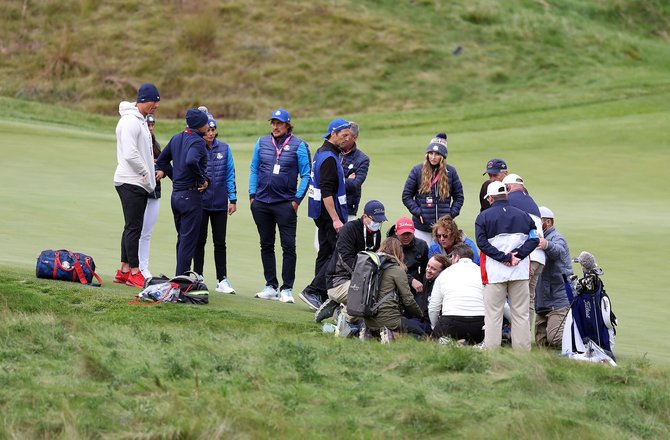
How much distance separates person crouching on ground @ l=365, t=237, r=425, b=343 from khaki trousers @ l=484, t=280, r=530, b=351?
27.7 inches

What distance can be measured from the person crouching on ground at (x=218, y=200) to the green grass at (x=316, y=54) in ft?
76.1

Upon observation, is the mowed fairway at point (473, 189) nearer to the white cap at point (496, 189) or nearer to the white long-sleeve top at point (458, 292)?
the white long-sleeve top at point (458, 292)

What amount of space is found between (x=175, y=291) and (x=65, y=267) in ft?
3.99

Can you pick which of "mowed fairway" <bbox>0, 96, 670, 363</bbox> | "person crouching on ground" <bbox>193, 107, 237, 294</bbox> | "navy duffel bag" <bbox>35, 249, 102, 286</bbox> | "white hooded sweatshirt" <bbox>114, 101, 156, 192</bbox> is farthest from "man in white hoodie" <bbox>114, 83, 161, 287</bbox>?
"person crouching on ground" <bbox>193, 107, 237, 294</bbox>

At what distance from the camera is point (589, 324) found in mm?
10203

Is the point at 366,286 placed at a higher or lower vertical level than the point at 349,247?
lower

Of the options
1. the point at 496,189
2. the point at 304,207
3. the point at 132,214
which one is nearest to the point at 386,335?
the point at 496,189

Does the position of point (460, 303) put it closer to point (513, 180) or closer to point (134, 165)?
point (513, 180)

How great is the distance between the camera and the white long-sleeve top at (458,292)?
10.5 m

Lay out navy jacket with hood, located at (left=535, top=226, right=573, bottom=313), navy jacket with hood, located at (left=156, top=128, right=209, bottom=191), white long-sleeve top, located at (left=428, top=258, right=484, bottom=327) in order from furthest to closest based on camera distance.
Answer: navy jacket with hood, located at (left=156, top=128, right=209, bottom=191), navy jacket with hood, located at (left=535, top=226, right=573, bottom=313), white long-sleeve top, located at (left=428, top=258, right=484, bottom=327)

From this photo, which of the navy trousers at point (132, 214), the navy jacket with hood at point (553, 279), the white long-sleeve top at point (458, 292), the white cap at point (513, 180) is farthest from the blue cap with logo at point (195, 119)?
the navy jacket with hood at point (553, 279)

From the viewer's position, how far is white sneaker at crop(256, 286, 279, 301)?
1243 centimetres

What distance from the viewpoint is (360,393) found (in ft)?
26.0

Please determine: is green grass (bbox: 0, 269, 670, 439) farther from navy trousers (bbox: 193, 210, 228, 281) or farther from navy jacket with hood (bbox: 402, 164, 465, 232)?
navy jacket with hood (bbox: 402, 164, 465, 232)
